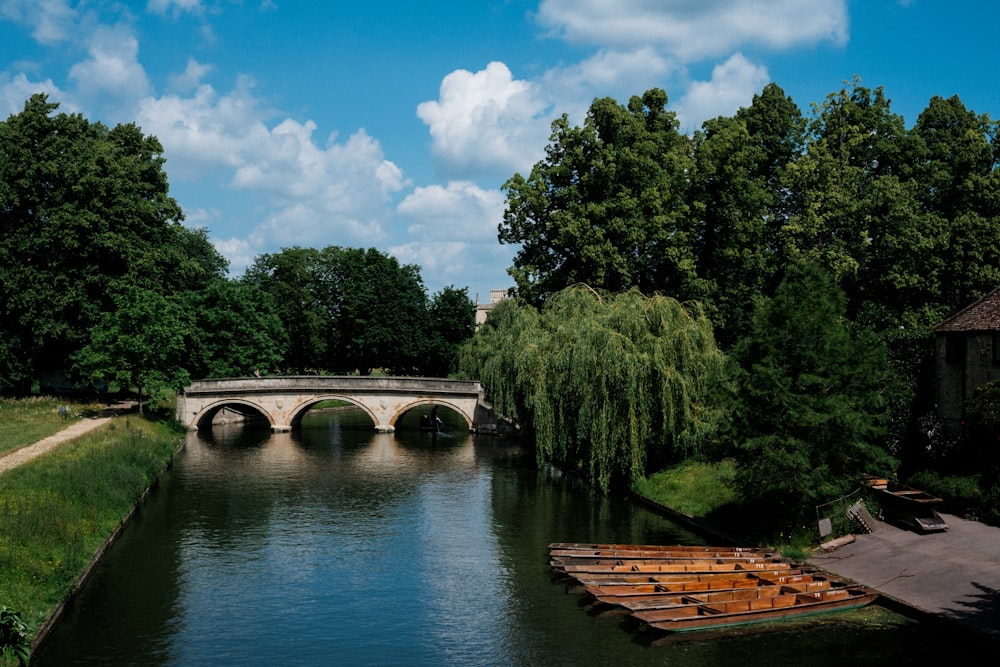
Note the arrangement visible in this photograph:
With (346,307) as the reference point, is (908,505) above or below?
below

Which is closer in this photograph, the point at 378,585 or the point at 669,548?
the point at 378,585

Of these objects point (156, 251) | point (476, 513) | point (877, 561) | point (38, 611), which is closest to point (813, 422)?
point (877, 561)

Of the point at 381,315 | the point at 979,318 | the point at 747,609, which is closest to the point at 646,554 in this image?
the point at 747,609

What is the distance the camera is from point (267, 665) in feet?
69.6

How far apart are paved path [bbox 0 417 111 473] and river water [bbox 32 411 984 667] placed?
5.61 m

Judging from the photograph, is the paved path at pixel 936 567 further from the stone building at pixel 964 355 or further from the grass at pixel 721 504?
the stone building at pixel 964 355

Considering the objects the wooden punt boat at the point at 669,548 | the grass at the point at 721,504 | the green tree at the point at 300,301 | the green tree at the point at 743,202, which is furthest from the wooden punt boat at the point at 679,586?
the green tree at the point at 300,301

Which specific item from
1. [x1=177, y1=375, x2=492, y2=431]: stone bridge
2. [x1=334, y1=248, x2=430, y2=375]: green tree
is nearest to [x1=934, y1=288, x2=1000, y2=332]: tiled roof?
[x1=177, y1=375, x2=492, y2=431]: stone bridge

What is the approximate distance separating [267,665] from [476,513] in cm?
1683

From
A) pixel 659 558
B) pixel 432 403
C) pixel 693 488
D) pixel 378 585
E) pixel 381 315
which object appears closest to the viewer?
pixel 659 558

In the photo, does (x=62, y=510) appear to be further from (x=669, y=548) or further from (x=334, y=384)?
(x=334, y=384)

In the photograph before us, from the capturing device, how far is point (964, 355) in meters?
34.2

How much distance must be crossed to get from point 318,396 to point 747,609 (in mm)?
46303

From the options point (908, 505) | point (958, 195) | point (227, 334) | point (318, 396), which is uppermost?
point (958, 195)
